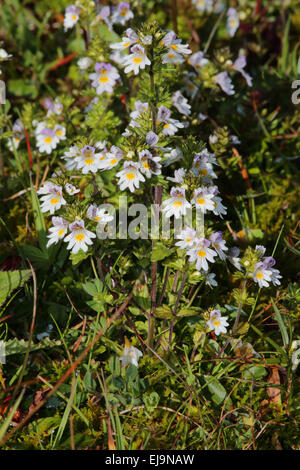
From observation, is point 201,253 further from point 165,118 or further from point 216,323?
point 165,118

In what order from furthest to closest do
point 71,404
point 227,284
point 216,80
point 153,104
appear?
point 216,80 < point 227,284 < point 153,104 < point 71,404

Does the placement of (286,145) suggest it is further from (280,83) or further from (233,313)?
(233,313)

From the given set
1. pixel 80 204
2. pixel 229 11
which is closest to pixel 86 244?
pixel 80 204

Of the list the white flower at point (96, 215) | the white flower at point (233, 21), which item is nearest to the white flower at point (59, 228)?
the white flower at point (96, 215)

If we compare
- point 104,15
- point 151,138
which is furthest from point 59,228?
point 104,15

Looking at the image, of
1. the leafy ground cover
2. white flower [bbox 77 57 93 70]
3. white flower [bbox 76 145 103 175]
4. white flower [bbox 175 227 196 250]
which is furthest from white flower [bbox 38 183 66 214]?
white flower [bbox 77 57 93 70]

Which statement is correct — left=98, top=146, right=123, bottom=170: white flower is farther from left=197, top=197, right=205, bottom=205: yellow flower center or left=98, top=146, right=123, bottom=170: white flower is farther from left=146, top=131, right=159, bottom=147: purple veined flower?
left=197, top=197, right=205, bottom=205: yellow flower center
